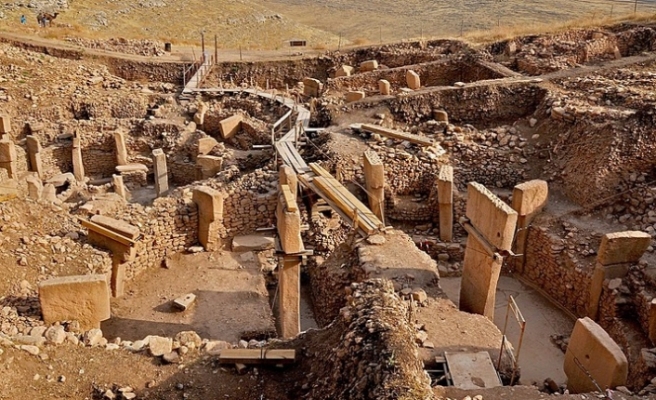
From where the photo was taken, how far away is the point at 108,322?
1005cm

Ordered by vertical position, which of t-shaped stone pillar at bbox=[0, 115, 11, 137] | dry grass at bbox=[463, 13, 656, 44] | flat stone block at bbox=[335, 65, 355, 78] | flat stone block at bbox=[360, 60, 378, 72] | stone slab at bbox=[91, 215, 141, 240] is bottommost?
stone slab at bbox=[91, 215, 141, 240]

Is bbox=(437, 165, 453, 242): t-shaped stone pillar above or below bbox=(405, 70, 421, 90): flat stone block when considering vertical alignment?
below

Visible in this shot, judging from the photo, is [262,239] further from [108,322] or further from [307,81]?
[307,81]

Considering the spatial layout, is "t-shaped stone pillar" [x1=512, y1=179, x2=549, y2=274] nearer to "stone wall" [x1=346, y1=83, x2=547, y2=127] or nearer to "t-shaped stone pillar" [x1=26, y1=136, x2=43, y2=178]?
"stone wall" [x1=346, y1=83, x2=547, y2=127]

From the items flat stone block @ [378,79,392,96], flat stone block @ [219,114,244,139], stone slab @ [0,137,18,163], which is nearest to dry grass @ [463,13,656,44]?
flat stone block @ [378,79,392,96]

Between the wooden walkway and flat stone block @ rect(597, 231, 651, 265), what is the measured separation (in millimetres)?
3955

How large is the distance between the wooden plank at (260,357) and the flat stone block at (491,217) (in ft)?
11.7

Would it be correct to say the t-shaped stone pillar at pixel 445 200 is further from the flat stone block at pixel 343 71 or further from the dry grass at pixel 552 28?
the dry grass at pixel 552 28

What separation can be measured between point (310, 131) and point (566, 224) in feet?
24.4

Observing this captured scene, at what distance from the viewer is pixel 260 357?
718 centimetres

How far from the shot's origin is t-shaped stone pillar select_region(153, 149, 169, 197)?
608 inches

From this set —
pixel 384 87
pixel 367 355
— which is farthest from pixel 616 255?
pixel 384 87

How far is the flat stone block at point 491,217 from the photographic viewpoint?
8516 millimetres

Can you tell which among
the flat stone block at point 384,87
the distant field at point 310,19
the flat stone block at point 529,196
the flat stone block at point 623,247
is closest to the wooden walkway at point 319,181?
the flat stone block at point 384,87
